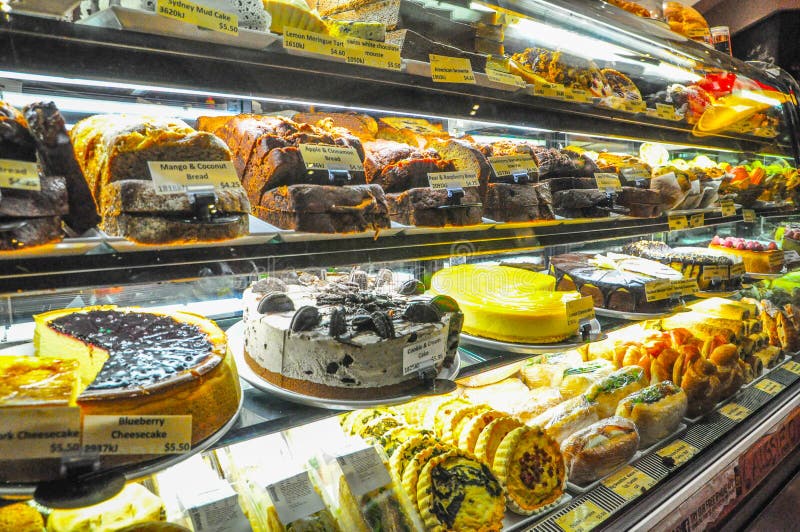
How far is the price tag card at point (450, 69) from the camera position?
172cm

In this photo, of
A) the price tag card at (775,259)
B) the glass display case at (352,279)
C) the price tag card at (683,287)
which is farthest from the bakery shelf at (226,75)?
the price tag card at (775,259)

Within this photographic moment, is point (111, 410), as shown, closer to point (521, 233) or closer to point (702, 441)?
point (521, 233)

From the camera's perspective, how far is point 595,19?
2.29 metres

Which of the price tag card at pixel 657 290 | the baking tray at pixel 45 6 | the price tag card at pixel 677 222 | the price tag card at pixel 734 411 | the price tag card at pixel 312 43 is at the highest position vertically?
the price tag card at pixel 312 43

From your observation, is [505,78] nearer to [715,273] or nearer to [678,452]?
[678,452]

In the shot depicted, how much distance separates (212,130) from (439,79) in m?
0.74

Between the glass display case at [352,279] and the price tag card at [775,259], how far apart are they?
777mm

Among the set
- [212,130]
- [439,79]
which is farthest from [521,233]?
[212,130]

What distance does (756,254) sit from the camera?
11.7 ft

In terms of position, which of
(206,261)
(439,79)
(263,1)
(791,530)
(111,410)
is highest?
(263,1)

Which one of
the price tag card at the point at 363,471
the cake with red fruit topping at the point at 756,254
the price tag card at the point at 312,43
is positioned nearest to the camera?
the price tag card at the point at 312,43

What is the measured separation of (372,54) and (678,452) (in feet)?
6.57

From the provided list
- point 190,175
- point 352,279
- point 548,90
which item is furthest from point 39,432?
point 548,90

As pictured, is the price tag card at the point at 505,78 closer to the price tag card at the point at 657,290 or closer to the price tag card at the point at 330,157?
the price tag card at the point at 330,157
